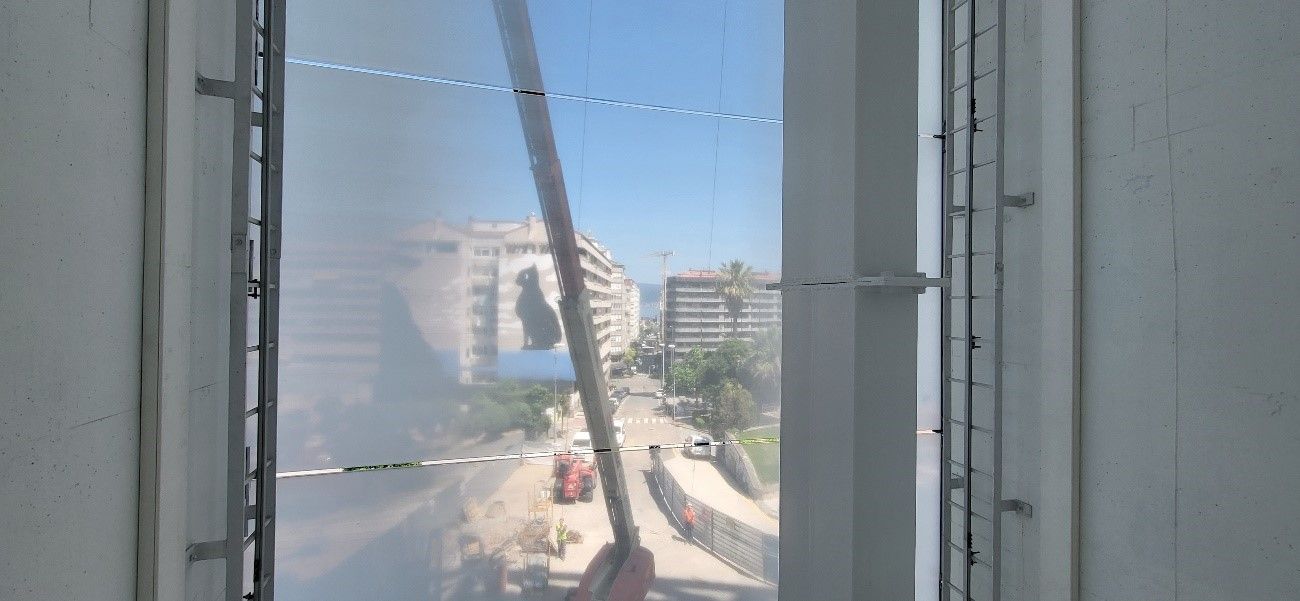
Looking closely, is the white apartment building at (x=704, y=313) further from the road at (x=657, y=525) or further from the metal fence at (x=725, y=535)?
the metal fence at (x=725, y=535)

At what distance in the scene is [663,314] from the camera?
288cm

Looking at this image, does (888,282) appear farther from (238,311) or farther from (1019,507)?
(238,311)

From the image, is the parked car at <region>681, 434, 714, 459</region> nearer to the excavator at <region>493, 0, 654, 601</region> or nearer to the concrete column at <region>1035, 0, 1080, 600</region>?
the excavator at <region>493, 0, 654, 601</region>

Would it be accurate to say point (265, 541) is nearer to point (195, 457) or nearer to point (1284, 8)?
point (195, 457)

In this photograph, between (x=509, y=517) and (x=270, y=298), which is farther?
(x=509, y=517)

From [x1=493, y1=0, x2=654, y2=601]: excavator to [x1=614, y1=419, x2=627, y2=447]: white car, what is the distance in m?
0.02

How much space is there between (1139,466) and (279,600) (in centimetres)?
319

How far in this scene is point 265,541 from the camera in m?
2.02

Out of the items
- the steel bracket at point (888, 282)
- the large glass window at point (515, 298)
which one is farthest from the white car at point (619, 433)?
the steel bracket at point (888, 282)

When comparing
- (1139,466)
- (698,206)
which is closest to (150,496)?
(698,206)

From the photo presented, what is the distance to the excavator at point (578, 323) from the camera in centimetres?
265

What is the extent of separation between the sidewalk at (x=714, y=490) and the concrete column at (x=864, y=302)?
130 centimetres

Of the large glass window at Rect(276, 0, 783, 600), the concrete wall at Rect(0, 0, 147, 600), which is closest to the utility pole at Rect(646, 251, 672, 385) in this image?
the large glass window at Rect(276, 0, 783, 600)

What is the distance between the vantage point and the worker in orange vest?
293cm
